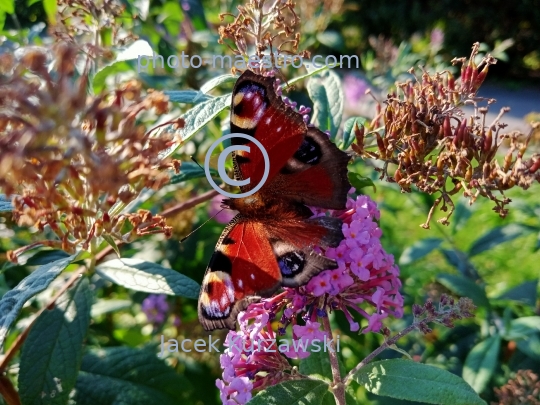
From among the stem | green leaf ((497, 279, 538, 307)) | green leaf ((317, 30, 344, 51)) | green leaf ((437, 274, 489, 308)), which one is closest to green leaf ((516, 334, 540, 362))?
green leaf ((437, 274, 489, 308))

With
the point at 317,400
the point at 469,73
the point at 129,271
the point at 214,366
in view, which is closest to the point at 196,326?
the point at 214,366

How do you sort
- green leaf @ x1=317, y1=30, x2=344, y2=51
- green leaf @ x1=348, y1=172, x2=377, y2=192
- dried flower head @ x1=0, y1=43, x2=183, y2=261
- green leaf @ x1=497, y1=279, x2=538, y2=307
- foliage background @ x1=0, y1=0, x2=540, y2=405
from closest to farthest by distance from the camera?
dried flower head @ x1=0, y1=43, x2=183, y2=261
green leaf @ x1=348, y1=172, x2=377, y2=192
foliage background @ x1=0, y1=0, x2=540, y2=405
green leaf @ x1=497, y1=279, x2=538, y2=307
green leaf @ x1=317, y1=30, x2=344, y2=51

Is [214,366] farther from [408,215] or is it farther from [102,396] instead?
[408,215]

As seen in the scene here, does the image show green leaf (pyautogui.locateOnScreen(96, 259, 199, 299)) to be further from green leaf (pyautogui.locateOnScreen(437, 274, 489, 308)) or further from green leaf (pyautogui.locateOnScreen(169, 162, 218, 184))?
green leaf (pyautogui.locateOnScreen(437, 274, 489, 308))

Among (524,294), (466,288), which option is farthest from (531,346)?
(524,294)

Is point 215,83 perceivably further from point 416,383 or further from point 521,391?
point 521,391
